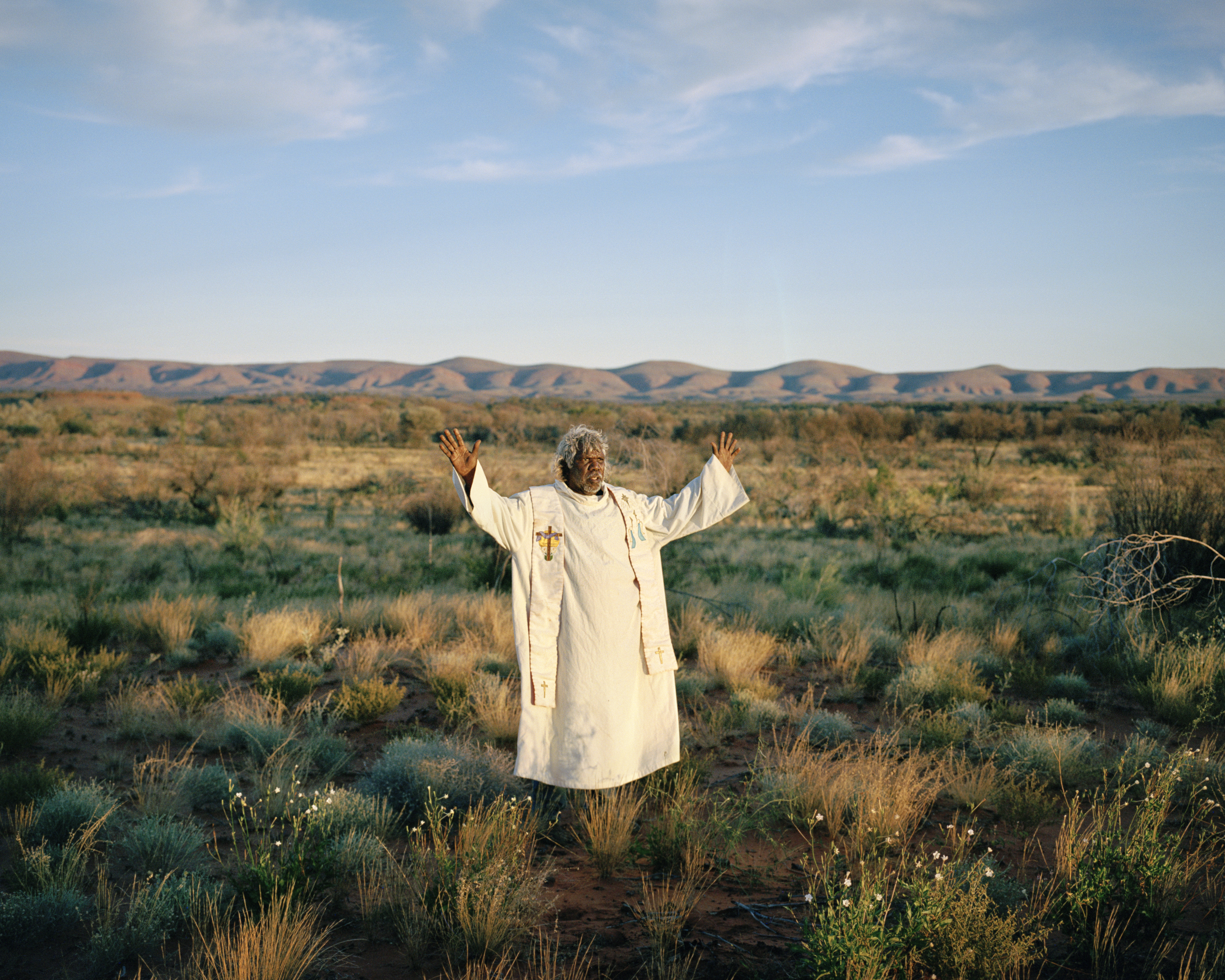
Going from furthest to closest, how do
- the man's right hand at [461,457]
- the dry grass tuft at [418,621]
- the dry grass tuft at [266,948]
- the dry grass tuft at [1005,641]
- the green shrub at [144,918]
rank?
the dry grass tuft at [418,621] < the dry grass tuft at [1005,641] < the man's right hand at [461,457] < the green shrub at [144,918] < the dry grass tuft at [266,948]

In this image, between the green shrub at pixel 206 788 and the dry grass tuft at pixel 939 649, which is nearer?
the green shrub at pixel 206 788

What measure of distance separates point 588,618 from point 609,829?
1.08m

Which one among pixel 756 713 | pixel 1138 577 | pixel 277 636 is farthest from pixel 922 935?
pixel 277 636

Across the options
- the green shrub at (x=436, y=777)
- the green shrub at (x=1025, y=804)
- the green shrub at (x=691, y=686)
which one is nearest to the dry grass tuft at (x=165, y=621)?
the green shrub at (x=436, y=777)

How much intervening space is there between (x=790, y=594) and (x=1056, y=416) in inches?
1679

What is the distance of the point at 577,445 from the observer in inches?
162

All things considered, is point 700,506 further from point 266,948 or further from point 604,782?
point 266,948

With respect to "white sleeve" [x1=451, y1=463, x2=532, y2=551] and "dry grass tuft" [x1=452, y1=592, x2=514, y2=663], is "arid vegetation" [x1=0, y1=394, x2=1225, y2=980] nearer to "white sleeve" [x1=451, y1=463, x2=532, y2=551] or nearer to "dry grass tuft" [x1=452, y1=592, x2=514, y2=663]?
"dry grass tuft" [x1=452, y1=592, x2=514, y2=663]

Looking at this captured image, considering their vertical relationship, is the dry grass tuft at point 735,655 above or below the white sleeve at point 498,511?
below

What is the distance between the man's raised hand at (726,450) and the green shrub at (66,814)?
143 inches

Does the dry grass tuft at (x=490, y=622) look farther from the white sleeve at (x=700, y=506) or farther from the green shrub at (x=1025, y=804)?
the green shrub at (x=1025, y=804)

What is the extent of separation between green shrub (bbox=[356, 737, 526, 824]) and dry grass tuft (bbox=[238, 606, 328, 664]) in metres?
2.80

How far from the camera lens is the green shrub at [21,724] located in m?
5.40

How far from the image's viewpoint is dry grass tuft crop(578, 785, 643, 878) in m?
4.03
